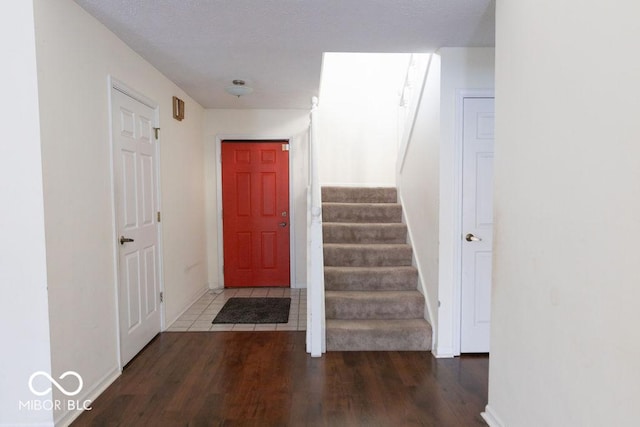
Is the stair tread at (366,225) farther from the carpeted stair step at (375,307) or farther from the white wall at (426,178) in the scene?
the carpeted stair step at (375,307)

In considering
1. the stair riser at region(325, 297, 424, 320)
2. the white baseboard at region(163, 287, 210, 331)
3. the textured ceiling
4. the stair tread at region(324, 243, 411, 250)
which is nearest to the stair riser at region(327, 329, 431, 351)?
the stair riser at region(325, 297, 424, 320)

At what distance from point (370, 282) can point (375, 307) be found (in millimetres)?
267

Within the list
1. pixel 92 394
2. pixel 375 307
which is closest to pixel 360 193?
pixel 375 307

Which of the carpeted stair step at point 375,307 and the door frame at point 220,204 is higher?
the door frame at point 220,204

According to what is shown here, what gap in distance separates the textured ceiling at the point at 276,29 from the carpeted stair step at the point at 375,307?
1.98 metres

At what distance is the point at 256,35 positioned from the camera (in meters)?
2.45

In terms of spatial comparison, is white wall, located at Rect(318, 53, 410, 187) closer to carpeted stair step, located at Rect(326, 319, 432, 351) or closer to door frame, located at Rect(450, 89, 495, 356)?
door frame, located at Rect(450, 89, 495, 356)

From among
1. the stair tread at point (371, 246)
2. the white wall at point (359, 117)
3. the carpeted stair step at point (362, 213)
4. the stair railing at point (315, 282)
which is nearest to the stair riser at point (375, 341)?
the stair railing at point (315, 282)

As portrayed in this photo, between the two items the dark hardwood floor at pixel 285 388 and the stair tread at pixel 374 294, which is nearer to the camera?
the dark hardwood floor at pixel 285 388

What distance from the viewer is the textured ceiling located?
2.08 m

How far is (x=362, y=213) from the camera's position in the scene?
3.97 metres

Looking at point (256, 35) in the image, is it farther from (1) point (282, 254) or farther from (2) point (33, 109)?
(1) point (282, 254)

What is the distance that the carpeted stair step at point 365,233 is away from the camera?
3.71m

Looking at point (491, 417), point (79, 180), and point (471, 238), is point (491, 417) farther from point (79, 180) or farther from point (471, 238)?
point (79, 180)
